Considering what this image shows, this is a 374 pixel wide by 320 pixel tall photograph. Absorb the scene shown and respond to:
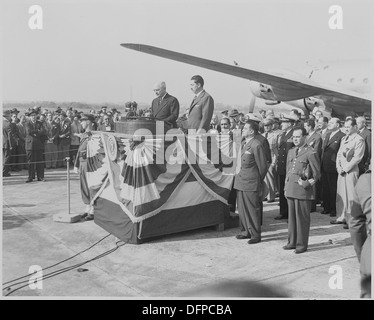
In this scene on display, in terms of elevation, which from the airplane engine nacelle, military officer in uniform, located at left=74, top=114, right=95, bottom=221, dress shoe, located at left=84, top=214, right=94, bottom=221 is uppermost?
the airplane engine nacelle

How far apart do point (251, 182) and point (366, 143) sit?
2854 mm

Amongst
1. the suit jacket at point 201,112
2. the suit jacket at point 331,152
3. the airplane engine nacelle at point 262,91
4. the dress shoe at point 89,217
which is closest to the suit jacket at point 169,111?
the suit jacket at point 201,112

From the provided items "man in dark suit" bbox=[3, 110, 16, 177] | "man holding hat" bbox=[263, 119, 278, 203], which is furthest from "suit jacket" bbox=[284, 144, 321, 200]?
"man in dark suit" bbox=[3, 110, 16, 177]

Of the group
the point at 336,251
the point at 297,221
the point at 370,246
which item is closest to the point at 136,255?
the point at 297,221

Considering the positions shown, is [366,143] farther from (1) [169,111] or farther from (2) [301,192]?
(1) [169,111]

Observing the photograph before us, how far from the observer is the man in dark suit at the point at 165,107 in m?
6.33

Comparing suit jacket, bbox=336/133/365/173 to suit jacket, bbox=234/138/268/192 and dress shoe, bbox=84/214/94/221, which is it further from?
dress shoe, bbox=84/214/94/221

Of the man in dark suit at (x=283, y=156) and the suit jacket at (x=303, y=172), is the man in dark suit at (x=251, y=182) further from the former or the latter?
the man in dark suit at (x=283, y=156)

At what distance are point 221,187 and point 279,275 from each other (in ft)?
6.51

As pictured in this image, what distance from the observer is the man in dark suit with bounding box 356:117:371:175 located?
22.8 ft

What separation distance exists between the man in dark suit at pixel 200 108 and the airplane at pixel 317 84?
11.3 ft

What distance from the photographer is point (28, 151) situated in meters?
11.1

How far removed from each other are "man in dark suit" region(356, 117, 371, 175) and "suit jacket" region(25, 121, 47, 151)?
783 cm

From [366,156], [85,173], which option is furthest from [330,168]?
[85,173]
